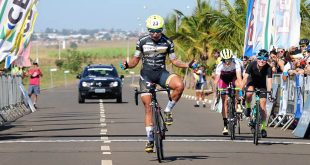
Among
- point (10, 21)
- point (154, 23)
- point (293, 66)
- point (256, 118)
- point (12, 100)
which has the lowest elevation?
point (12, 100)

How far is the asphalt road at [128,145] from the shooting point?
48.3ft

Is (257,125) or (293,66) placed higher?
(293,66)

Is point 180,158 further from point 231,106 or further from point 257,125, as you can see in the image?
point 231,106

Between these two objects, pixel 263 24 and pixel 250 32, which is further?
pixel 250 32

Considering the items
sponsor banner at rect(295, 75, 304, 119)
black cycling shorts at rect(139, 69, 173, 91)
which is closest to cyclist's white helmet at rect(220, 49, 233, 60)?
sponsor banner at rect(295, 75, 304, 119)

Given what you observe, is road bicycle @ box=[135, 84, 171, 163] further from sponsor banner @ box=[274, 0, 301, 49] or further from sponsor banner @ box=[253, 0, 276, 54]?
→ sponsor banner @ box=[253, 0, 276, 54]

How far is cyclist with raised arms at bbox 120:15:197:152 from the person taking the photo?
15.0 m

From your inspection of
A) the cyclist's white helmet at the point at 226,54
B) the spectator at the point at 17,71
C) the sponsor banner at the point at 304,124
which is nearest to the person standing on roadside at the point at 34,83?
the spectator at the point at 17,71

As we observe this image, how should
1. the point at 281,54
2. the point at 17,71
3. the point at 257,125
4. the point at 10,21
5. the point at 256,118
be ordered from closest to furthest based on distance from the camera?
the point at 257,125
the point at 256,118
the point at 10,21
the point at 281,54
the point at 17,71

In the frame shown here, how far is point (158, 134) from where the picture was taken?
563 inches

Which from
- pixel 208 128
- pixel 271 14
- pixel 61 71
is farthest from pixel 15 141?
pixel 61 71

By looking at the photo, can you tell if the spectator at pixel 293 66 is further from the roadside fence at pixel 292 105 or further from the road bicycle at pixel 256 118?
the road bicycle at pixel 256 118

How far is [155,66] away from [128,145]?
2.68m

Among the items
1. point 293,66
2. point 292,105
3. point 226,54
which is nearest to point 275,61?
point 293,66
